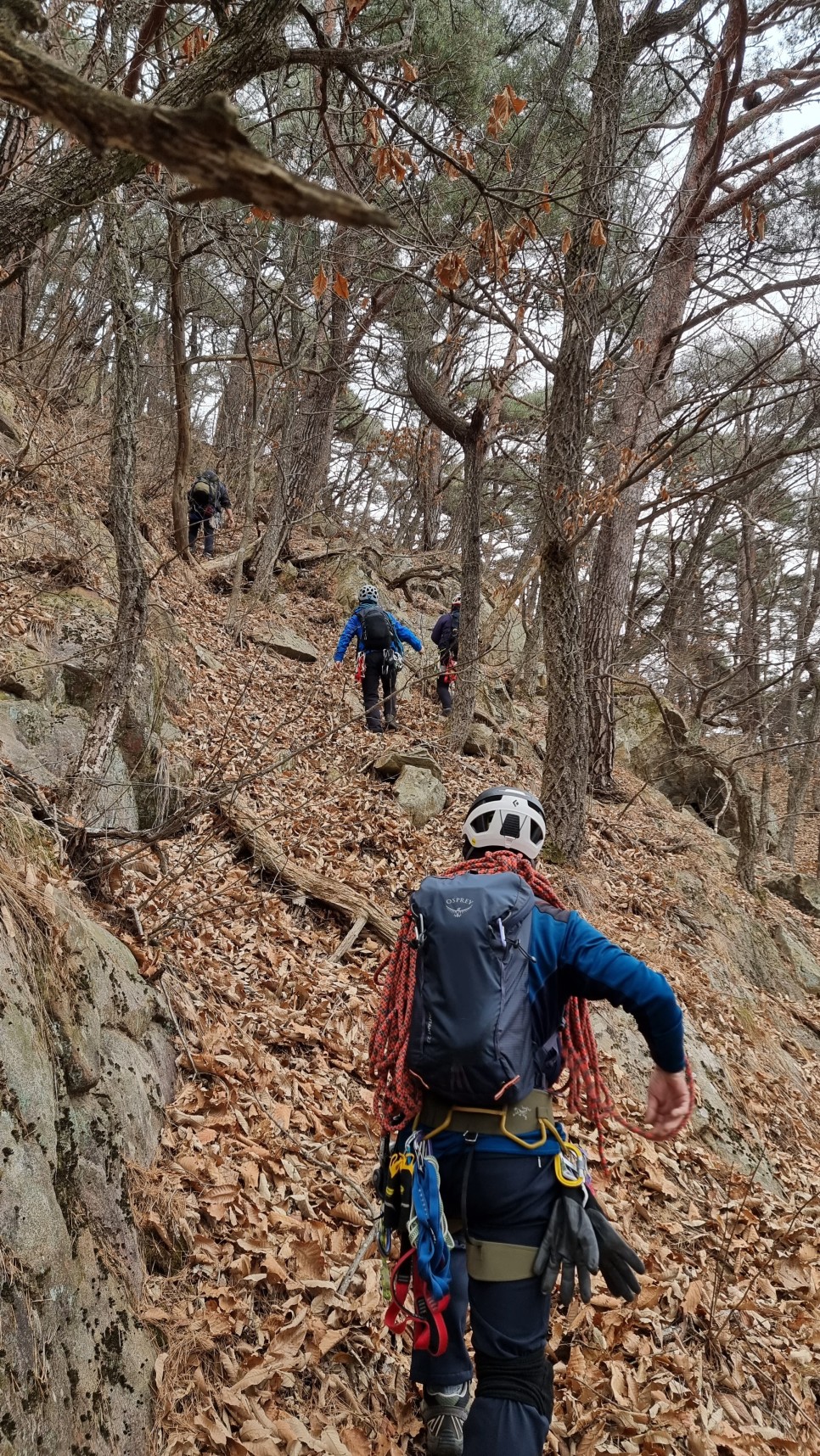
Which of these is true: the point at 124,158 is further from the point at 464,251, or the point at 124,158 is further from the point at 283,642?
the point at 283,642

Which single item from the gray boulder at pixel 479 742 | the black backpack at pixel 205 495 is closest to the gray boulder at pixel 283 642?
the gray boulder at pixel 479 742

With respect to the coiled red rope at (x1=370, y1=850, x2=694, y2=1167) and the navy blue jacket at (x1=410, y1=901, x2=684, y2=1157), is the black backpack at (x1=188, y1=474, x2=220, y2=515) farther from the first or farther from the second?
the navy blue jacket at (x1=410, y1=901, x2=684, y2=1157)

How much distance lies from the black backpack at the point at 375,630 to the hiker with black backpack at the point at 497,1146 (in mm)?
7910

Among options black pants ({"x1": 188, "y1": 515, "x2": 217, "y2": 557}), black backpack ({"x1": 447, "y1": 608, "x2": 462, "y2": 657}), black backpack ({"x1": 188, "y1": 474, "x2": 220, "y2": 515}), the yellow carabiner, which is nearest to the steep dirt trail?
the yellow carabiner

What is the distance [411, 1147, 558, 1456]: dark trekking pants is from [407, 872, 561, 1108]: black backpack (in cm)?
23

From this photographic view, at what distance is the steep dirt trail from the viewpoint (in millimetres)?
2975

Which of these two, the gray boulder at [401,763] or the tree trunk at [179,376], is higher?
the tree trunk at [179,376]

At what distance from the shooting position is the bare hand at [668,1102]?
2.56 meters

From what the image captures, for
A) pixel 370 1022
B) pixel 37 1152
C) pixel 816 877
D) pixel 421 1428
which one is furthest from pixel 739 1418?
A: pixel 816 877

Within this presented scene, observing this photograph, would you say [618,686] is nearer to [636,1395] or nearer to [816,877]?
[816,877]

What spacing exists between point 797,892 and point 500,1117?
49.3 ft

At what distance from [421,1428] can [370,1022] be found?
2.29 metres

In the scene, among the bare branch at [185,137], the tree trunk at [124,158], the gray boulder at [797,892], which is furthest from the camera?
the gray boulder at [797,892]

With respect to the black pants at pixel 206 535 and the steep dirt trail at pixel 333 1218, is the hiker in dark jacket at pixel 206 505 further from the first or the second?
the steep dirt trail at pixel 333 1218
